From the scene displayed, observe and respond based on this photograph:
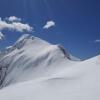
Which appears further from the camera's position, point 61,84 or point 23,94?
point 61,84

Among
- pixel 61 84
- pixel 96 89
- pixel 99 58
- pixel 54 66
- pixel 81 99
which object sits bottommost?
pixel 81 99

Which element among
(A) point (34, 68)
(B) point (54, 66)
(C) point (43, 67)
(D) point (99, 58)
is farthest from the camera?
(A) point (34, 68)

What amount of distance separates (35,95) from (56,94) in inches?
145

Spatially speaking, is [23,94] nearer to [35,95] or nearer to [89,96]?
[35,95]

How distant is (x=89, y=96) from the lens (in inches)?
1746

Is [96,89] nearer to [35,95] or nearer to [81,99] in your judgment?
[81,99]

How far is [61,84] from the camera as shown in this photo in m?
61.3

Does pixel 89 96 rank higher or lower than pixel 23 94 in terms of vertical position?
lower

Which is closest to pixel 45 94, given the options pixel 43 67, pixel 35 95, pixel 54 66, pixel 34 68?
pixel 35 95

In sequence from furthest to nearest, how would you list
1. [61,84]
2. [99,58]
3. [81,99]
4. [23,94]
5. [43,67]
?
[43,67] < [99,58] < [61,84] < [23,94] < [81,99]

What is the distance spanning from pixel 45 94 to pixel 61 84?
1098 cm

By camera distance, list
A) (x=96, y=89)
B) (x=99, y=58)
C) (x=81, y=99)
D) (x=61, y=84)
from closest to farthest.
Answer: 1. (x=81, y=99)
2. (x=96, y=89)
3. (x=61, y=84)
4. (x=99, y=58)

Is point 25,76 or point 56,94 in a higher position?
point 25,76

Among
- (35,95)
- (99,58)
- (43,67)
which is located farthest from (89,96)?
(43,67)
